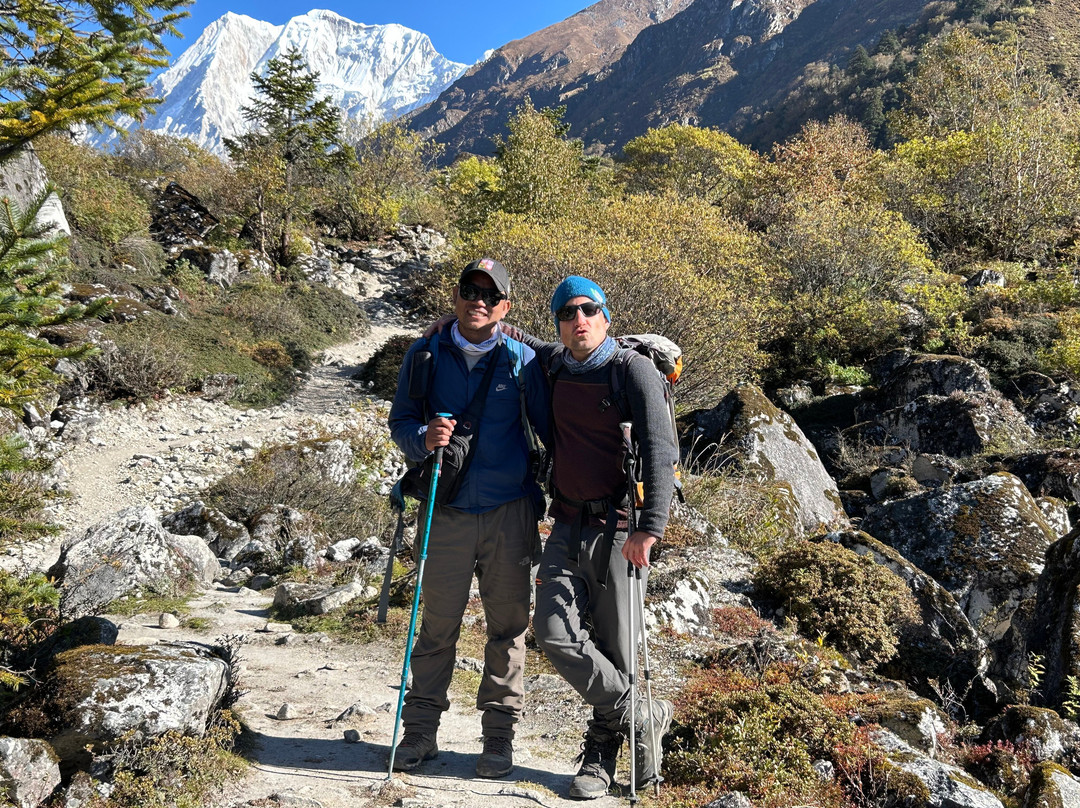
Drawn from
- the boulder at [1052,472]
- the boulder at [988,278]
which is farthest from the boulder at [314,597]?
the boulder at [988,278]

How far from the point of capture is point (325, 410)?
1250 centimetres

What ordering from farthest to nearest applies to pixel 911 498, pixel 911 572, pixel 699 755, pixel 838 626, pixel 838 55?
pixel 838 55
pixel 911 498
pixel 911 572
pixel 838 626
pixel 699 755

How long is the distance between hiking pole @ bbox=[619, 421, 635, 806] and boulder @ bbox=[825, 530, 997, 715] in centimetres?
238

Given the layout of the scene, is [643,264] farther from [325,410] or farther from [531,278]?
[325,410]

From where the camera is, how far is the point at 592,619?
292 centimetres

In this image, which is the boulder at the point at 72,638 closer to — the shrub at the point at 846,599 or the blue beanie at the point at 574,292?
the blue beanie at the point at 574,292

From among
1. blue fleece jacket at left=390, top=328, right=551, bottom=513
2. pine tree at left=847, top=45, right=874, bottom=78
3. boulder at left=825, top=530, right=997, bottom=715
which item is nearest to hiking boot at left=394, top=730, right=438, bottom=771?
blue fleece jacket at left=390, top=328, right=551, bottom=513

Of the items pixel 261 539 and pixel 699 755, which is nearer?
pixel 699 755

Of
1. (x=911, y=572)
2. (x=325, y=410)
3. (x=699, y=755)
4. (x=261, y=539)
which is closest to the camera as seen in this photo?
(x=699, y=755)

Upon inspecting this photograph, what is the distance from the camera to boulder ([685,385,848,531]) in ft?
25.2

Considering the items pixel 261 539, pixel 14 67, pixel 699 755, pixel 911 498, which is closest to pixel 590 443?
pixel 699 755

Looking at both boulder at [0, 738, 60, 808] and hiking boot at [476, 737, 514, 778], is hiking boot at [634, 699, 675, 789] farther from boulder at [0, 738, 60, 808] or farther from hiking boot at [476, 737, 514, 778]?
boulder at [0, 738, 60, 808]

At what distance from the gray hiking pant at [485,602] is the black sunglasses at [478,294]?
0.87m

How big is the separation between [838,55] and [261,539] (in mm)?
120974
